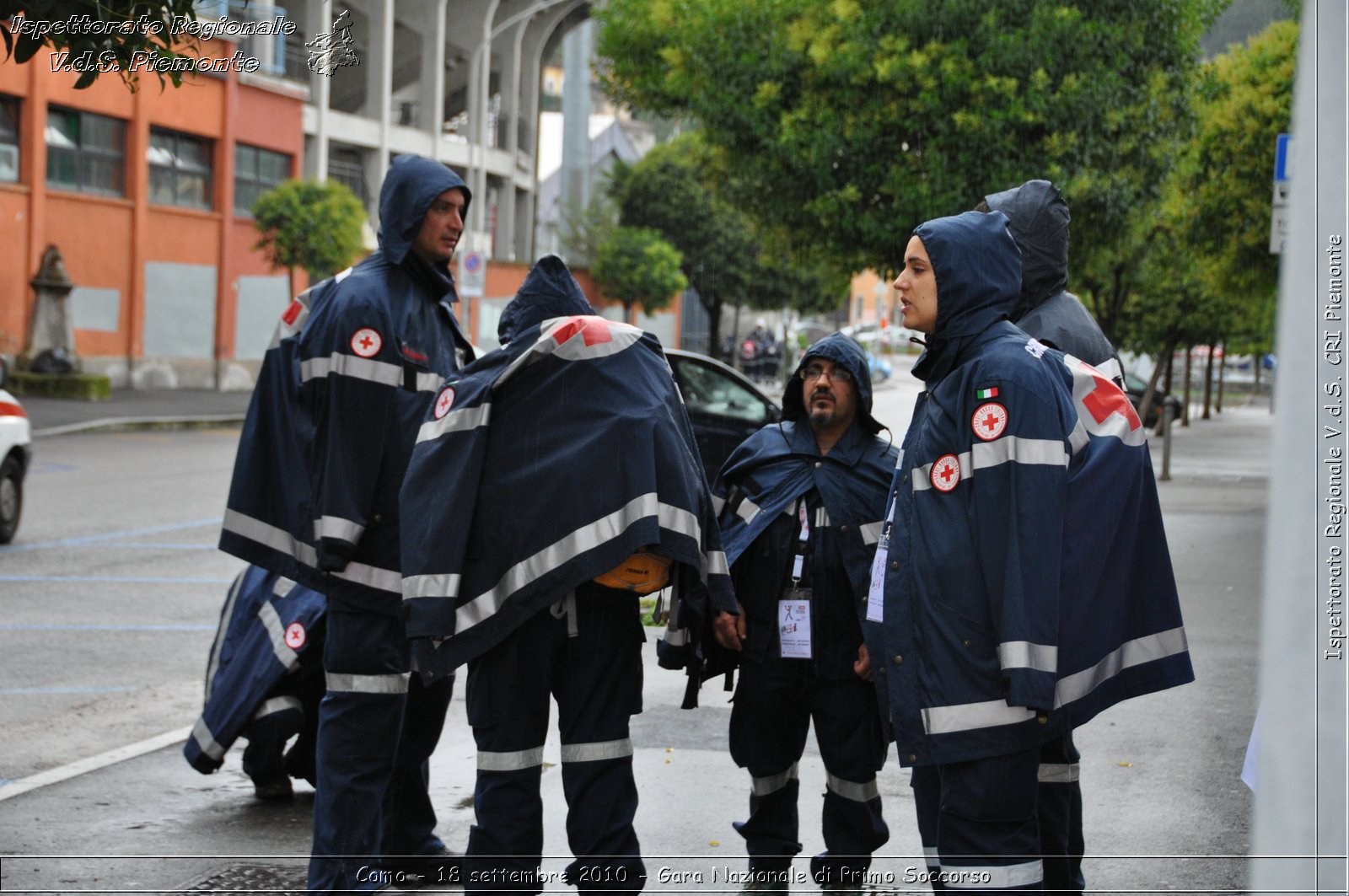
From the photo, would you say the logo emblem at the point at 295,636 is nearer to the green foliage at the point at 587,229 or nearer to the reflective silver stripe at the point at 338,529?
the reflective silver stripe at the point at 338,529

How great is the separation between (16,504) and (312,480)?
8270 mm

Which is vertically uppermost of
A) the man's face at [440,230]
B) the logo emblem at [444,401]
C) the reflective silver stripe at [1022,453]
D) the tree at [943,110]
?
the tree at [943,110]

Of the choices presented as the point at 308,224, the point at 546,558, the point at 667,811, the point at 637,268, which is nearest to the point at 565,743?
the point at 546,558

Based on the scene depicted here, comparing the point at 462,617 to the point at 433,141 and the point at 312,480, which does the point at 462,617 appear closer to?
the point at 312,480

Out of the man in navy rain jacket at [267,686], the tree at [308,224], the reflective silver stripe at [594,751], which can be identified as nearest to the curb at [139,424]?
the tree at [308,224]

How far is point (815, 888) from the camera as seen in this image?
4.78 m

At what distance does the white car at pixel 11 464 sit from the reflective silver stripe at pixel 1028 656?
10.1 m

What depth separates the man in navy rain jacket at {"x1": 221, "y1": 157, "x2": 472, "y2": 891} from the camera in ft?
14.8

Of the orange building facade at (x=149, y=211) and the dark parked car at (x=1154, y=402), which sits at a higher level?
the orange building facade at (x=149, y=211)

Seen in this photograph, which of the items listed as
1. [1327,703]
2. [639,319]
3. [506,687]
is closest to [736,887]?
[506,687]

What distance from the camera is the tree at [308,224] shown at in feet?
99.9

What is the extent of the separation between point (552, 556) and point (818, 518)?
1.10m

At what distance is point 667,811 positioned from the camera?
18.2 ft

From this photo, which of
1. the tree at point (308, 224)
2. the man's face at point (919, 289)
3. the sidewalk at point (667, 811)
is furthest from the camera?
the tree at point (308, 224)
